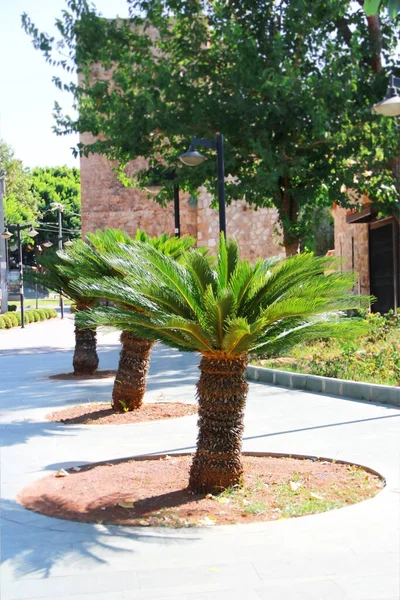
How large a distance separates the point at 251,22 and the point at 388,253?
338 inches

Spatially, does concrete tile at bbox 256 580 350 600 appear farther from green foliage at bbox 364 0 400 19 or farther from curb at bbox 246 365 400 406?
curb at bbox 246 365 400 406

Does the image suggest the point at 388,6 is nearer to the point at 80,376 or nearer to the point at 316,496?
the point at 316,496

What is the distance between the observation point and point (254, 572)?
431 cm

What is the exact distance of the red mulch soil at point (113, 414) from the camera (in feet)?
31.4

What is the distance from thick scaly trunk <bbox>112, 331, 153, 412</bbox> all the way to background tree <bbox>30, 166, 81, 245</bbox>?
65698 mm

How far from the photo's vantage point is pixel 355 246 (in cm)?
2950

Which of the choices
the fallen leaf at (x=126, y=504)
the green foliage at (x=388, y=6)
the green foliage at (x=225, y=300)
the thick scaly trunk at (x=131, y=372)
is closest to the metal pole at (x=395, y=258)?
the thick scaly trunk at (x=131, y=372)

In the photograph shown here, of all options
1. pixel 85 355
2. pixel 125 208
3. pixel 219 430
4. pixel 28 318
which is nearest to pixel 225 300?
pixel 219 430

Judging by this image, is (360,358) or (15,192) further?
(15,192)

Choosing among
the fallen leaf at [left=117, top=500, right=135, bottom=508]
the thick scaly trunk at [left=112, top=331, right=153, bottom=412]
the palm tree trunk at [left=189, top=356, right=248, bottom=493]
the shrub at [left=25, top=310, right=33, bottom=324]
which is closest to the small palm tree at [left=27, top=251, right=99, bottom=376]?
the thick scaly trunk at [left=112, top=331, right=153, bottom=412]

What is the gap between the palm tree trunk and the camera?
598cm

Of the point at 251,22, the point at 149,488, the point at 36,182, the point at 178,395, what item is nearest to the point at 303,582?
the point at 149,488

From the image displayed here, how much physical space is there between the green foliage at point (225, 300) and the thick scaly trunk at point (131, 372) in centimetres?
314

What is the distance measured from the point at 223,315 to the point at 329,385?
6413mm
